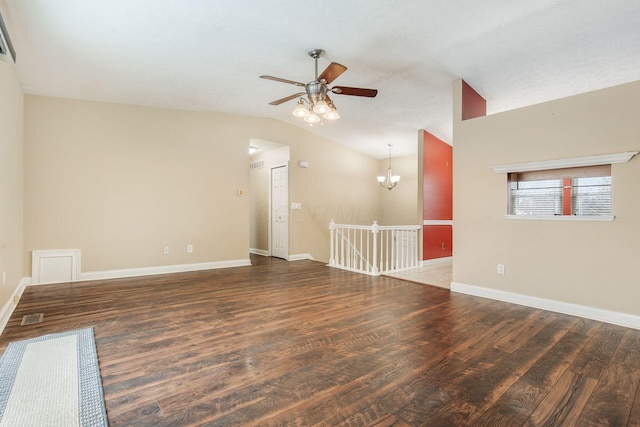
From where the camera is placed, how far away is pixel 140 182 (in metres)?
5.29

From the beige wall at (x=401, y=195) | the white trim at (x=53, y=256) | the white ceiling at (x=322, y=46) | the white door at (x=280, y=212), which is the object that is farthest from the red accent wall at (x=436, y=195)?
the white trim at (x=53, y=256)

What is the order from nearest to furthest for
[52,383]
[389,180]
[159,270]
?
[52,383] → [159,270] → [389,180]

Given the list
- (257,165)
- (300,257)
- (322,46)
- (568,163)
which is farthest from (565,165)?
(257,165)

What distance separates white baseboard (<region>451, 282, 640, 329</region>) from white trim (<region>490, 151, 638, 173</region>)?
4.87ft

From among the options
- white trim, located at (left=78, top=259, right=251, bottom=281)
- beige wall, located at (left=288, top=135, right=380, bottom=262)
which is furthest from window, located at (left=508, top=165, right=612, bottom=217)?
white trim, located at (left=78, top=259, right=251, bottom=281)

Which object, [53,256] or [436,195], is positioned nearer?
[53,256]

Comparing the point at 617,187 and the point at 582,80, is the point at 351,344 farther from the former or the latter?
the point at 582,80

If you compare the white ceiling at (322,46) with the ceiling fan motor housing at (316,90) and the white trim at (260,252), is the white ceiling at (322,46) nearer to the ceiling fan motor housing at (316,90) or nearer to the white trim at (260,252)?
the ceiling fan motor housing at (316,90)

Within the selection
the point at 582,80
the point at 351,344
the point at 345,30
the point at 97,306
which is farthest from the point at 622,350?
the point at 97,306

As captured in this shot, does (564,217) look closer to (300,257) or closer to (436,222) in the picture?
(436,222)

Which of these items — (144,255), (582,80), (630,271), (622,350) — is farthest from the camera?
(144,255)

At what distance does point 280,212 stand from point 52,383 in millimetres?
5487

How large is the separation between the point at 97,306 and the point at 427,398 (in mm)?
3615

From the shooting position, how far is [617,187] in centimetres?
312
